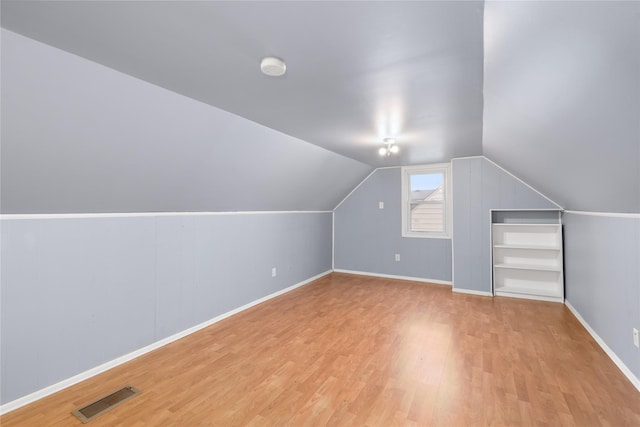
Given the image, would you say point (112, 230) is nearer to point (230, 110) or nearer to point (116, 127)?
point (116, 127)

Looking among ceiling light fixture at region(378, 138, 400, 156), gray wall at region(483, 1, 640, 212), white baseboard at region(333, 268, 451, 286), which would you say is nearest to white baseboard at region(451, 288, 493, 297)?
white baseboard at region(333, 268, 451, 286)

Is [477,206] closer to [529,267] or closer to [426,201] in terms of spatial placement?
[426,201]

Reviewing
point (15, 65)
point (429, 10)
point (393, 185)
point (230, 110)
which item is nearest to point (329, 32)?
point (429, 10)

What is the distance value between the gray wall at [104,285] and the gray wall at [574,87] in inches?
117

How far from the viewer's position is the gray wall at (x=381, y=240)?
17.0 feet

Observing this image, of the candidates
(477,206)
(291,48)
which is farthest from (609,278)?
(291,48)

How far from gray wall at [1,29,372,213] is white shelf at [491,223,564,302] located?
137 inches

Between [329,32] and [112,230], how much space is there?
2360 mm

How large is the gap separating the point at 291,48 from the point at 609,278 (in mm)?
3293

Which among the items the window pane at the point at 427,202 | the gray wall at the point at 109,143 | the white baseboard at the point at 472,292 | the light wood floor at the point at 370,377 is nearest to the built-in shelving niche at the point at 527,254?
the white baseboard at the point at 472,292

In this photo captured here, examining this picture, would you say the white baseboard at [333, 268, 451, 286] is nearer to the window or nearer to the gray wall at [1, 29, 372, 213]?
the window

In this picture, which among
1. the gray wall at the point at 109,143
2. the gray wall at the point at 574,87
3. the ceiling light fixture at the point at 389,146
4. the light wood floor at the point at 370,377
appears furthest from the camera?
the ceiling light fixture at the point at 389,146

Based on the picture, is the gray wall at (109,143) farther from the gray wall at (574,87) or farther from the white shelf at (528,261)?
the white shelf at (528,261)

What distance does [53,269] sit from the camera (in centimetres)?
215
